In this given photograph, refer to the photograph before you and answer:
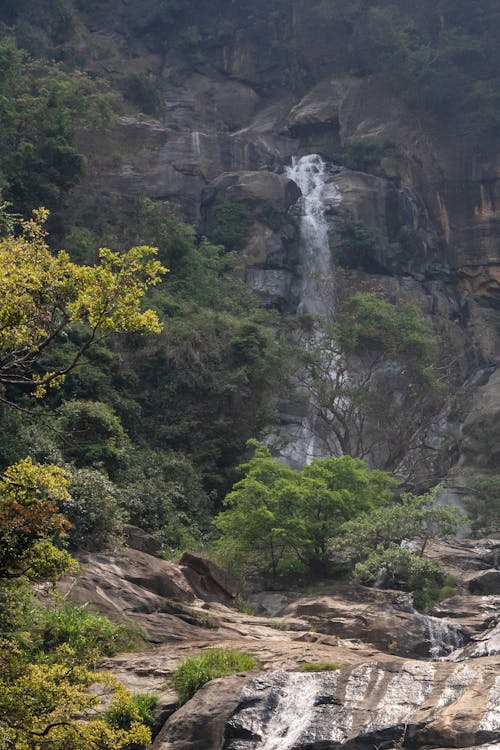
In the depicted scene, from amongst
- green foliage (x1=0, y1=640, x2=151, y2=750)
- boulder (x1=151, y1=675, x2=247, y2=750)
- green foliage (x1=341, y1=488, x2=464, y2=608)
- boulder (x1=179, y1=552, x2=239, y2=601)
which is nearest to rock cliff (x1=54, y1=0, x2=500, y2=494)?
green foliage (x1=341, y1=488, x2=464, y2=608)

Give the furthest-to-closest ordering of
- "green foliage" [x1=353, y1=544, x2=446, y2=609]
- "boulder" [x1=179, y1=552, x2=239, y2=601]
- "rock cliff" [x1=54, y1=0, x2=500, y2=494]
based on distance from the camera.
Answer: "rock cliff" [x1=54, y1=0, x2=500, y2=494]
"green foliage" [x1=353, y1=544, x2=446, y2=609]
"boulder" [x1=179, y1=552, x2=239, y2=601]

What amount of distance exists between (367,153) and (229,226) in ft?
30.6

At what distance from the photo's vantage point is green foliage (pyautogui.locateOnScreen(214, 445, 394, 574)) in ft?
62.1

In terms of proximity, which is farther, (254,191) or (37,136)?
(254,191)

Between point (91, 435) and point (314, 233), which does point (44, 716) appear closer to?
point (91, 435)

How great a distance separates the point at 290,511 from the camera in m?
19.2

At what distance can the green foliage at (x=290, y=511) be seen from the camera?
1892 centimetres

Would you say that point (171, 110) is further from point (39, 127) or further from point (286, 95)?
point (39, 127)

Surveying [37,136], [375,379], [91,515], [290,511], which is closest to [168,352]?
[375,379]

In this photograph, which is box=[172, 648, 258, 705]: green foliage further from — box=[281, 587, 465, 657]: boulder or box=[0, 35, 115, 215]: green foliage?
box=[0, 35, 115, 215]: green foliage

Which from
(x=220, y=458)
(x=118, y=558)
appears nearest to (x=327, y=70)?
(x=220, y=458)

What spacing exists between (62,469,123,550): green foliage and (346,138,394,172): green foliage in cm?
3094

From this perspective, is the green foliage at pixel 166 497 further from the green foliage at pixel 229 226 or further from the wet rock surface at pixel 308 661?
the green foliage at pixel 229 226

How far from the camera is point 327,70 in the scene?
49812mm
